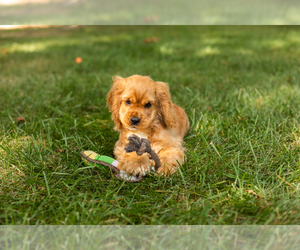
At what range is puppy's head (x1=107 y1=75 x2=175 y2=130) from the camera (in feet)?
8.98

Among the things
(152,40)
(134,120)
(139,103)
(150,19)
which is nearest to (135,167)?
(134,120)

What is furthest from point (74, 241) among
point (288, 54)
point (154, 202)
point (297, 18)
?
point (297, 18)

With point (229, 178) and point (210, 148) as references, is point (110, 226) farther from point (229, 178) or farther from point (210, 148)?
point (210, 148)

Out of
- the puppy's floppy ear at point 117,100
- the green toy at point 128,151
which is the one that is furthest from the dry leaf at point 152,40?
the green toy at point 128,151

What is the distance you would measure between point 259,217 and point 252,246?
0.81 ft

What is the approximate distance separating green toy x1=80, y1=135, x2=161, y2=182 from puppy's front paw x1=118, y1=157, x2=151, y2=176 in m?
0.03

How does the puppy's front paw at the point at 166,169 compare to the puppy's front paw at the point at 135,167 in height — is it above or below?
below

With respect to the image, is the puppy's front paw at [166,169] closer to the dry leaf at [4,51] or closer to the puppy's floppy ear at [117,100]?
the puppy's floppy ear at [117,100]

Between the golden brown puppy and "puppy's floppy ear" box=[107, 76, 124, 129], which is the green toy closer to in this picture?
the golden brown puppy

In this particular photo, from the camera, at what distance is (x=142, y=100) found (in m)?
2.79

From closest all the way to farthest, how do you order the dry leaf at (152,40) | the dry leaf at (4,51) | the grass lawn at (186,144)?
the grass lawn at (186,144) → the dry leaf at (4,51) → the dry leaf at (152,40)

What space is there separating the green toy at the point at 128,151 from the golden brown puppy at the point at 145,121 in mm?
47

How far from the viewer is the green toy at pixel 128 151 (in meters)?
2.48

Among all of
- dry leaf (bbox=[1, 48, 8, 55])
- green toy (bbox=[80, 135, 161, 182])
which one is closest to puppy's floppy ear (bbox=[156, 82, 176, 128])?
green toy (bbox=[80, 135, 161, 182])
